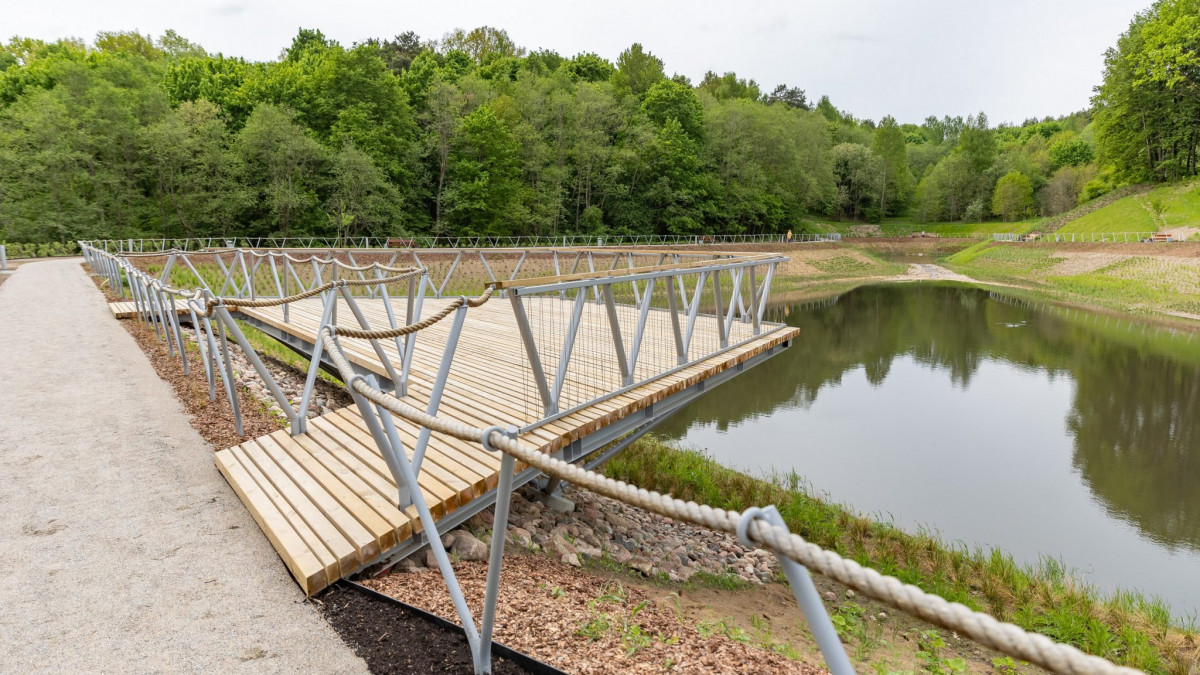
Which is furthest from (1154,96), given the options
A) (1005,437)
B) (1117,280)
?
(1005,437)

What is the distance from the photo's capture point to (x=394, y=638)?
9.61 feet

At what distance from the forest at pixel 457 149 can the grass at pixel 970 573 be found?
31.7 m

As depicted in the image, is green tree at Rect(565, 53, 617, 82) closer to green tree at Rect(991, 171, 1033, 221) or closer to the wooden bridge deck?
green tree at Rect(991, 171, 1033, 221)

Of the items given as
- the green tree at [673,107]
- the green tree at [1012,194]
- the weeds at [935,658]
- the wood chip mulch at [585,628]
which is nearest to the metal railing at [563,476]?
the wood chip mulch at [585,628]

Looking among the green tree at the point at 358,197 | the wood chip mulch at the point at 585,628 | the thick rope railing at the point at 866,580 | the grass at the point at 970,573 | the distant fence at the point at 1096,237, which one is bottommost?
the grass at the point at 970,573

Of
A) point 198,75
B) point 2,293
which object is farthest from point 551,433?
point 198,75

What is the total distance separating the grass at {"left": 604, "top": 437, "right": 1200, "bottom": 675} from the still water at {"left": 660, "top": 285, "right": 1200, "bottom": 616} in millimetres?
644

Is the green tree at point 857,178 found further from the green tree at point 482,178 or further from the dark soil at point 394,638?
the dark soil at point 394,638

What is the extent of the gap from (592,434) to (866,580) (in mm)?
4309

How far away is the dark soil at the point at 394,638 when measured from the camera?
9.02ft

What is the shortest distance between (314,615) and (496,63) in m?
65.6

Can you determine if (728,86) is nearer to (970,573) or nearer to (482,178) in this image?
(482,178)

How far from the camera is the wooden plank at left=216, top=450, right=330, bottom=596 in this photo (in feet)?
10.6

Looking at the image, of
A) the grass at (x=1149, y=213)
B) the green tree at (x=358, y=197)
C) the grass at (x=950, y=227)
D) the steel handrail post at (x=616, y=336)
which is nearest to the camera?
the steel handrail post at (x=616, y=336)
